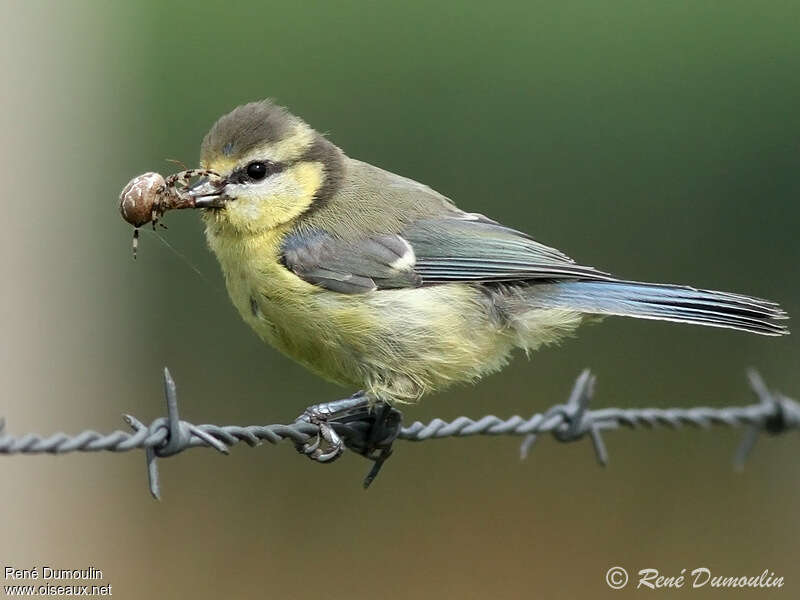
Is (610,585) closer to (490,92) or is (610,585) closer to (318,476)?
(318,476)

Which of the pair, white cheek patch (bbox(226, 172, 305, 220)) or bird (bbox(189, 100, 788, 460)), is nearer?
bird (bbox(189, 100, 788, 460))

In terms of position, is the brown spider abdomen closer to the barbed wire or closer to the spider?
the spider

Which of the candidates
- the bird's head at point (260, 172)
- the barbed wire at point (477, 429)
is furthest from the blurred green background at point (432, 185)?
the barbed wire at point (477, 429)

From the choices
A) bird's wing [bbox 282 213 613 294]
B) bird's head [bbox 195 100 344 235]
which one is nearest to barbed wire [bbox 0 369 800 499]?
bird's wing [bbox 282 213 613 294]

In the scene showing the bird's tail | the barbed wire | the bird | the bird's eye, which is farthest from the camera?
the bird's eye

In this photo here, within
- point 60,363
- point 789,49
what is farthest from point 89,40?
point 789,49

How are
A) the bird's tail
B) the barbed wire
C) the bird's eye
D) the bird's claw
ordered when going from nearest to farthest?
the barbed wire → the bird's claw → the bird's tail → the bird's eye

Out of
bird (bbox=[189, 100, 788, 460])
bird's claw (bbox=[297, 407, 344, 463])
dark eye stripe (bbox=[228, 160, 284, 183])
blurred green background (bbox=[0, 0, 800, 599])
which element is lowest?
blurred green background (bbox=[0, 0, 800, 599])

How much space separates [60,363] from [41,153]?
4.41 ft

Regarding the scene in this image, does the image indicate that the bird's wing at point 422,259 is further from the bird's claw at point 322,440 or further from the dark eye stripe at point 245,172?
the bird's claw at point 322,440

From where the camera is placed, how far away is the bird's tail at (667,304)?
357 centimetres

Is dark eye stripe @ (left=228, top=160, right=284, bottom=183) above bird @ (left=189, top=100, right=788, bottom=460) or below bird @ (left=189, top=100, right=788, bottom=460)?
above

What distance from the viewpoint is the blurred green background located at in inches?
258

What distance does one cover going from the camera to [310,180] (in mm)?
4184
